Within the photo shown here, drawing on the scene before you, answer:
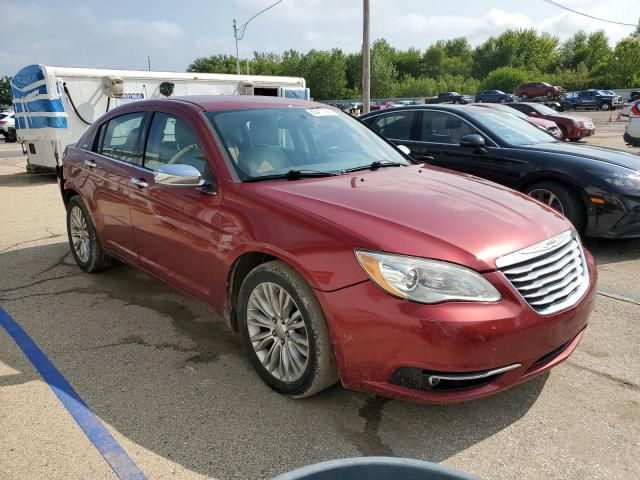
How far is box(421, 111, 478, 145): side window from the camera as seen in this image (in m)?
6.50

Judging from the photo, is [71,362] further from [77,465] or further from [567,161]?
[567,161]

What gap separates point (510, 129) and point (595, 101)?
43.5 metres

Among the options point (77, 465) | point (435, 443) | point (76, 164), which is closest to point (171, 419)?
point (77, 465)

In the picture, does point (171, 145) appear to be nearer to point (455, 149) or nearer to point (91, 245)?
point (91, 245)

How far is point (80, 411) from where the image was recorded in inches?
111

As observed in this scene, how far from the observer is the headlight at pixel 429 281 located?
2.34 metres

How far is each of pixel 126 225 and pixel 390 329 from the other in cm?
266

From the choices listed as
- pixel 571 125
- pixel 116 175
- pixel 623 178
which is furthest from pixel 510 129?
pixel 571 125

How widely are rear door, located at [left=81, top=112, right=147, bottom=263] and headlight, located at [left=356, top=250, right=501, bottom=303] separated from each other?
2.38 meters

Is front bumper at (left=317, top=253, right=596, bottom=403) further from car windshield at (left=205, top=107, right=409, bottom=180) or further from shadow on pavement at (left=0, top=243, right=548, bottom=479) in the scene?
car windshield at (left=205, top=107, right=409, bottom=180)

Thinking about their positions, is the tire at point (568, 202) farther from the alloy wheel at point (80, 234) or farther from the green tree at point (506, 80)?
the green tree at point (506, 80)

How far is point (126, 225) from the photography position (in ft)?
13.7

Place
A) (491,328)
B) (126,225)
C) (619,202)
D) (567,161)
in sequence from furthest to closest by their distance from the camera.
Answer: (567,161) < (619,202) < (126,225) < (491,328)

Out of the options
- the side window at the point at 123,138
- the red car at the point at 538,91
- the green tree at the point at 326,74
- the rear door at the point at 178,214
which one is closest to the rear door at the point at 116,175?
the side window at the point at 123,138
